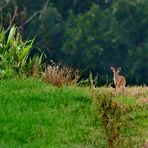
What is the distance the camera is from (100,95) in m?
8.17

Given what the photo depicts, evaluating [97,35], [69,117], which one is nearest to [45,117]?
[69,117]

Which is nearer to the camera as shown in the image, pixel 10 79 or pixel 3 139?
pixel 3 139

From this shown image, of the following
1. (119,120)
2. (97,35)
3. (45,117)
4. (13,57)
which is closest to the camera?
(119,120)

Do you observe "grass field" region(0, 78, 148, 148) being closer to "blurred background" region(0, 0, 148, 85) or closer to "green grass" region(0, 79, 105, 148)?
"green grass" region(0, 79, 105, 148)

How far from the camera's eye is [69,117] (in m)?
9.45

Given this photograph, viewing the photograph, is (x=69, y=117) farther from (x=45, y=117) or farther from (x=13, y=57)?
(x=13, y=57)

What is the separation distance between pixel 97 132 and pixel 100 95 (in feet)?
2.34

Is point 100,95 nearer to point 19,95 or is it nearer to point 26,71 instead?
point 19,95

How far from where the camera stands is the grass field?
8.01 meters

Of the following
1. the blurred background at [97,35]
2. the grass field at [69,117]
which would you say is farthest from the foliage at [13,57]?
the blurred background at [97,35]

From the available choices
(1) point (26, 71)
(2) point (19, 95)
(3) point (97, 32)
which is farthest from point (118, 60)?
(2) point (19, 95)

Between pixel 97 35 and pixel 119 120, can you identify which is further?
pixel 97 35

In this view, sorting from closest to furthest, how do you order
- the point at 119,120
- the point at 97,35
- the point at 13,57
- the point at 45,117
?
the point at 119,120
the point at 45,117
the point at 13,57
the point at 97,35

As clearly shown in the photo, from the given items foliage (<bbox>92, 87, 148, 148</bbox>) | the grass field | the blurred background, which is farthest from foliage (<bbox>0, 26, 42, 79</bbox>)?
the blurred background
